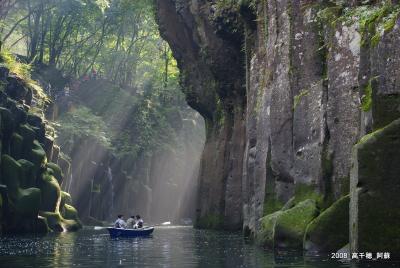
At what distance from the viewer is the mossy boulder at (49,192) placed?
39125mm

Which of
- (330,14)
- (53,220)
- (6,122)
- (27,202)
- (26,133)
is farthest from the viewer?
(53,220)

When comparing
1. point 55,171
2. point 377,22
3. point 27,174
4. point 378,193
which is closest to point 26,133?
point 27,174

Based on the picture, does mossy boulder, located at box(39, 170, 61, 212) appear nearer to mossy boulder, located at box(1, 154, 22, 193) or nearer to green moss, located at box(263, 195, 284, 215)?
mossy boulder, located at box(1, 154, 22, 193)

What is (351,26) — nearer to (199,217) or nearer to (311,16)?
(311,16)

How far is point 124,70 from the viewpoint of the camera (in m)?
68.8

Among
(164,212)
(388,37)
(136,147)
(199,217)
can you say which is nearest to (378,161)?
(388,37)

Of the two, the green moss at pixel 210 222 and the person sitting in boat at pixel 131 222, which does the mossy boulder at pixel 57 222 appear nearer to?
the person sitting in boat at pixel 131 222

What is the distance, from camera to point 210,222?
41656mm

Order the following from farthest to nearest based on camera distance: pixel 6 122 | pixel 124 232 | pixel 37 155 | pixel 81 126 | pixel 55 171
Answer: pixel 81 126 < pixel 55 171 < pixel 37 155 < pixel 6 122 < pixel 124 232

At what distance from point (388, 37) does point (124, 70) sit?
5579cm

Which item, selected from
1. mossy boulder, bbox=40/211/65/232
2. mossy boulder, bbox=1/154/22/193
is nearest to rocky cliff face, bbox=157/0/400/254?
mossy boulder, bbox=40/211/65/232

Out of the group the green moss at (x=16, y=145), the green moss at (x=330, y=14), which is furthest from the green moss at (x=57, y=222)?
the green moss at (x=330, y=14)

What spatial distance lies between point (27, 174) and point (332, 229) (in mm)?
23993

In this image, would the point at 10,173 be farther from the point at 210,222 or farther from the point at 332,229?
the point at 332,229
